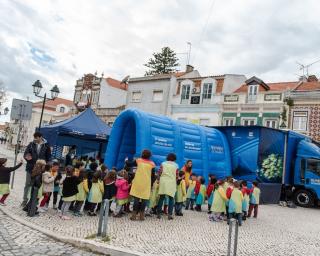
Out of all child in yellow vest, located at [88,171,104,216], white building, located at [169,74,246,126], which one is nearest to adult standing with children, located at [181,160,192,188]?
child in yellow vest, located at [88,171,104,216]

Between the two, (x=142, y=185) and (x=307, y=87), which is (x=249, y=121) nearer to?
(x=307, y=87)

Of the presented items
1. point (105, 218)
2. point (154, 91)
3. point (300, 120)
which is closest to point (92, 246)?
point (105, 218)

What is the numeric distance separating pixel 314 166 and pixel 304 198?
1649 mm

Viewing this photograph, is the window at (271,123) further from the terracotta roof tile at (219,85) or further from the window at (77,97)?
the window at (77,97)

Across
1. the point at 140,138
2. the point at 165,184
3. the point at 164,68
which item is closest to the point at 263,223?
the point at 165,184

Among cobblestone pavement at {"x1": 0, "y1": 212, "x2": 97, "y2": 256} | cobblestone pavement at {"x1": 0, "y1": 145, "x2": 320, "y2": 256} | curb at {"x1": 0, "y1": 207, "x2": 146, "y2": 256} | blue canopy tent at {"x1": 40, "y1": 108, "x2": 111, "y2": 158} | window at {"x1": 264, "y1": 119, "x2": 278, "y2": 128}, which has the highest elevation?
window at {"x1": 264, "y1": 119, "x2": 278, "y2": 128}

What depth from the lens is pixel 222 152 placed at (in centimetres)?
1669

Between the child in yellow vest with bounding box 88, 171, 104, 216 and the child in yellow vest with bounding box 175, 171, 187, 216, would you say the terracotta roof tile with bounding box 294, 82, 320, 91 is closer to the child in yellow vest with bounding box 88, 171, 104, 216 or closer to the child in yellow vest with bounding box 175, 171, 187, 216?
the child in yellow vest with bounding box 175, 171, 187, 216

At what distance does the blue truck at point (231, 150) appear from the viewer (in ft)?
44.6

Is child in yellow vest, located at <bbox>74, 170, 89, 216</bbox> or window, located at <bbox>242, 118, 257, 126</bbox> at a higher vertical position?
window, located at <bbox>242, 118, 257, 126</bbox>

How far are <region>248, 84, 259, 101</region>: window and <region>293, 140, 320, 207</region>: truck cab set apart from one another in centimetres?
1099

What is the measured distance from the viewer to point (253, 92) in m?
30.0

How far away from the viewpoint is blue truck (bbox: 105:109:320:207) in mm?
13602

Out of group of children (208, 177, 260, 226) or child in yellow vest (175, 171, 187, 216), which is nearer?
group of children (208, 177, 260, 226)
